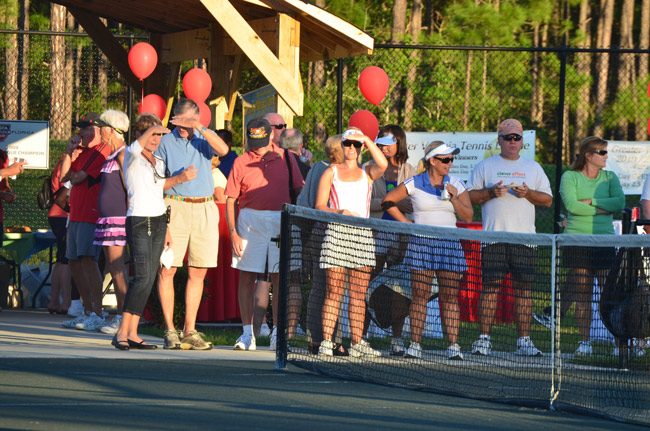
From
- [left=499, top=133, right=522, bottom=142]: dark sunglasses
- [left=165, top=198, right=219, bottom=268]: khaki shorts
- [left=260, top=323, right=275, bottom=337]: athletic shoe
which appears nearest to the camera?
[left=165, top=198, right=219, bottom=268]: khaki shorts

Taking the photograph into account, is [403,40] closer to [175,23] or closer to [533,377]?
[175,23]

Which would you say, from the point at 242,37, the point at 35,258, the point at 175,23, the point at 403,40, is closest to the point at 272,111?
the point at 242,37

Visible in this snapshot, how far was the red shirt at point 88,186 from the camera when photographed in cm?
1303

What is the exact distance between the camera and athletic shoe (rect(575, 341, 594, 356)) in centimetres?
1089

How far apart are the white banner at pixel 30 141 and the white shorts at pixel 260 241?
23.6ft

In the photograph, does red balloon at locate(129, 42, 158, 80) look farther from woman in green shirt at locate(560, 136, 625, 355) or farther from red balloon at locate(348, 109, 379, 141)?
woman in green shirt at locate(560, 136, 625, 355)

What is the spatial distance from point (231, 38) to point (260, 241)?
347 centimetres

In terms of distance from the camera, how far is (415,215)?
11406mm

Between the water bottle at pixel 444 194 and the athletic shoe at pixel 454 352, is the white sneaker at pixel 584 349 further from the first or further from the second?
the water bottle at pixel 444 194

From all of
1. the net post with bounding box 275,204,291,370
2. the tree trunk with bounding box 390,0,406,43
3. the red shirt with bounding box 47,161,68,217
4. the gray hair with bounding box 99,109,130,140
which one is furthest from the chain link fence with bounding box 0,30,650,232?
the net post with bounding box 275,204,291,370

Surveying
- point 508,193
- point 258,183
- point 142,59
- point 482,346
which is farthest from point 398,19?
point 482,346

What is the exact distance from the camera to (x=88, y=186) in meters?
13.1

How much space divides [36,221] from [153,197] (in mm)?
11898

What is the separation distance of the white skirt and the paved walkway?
891 millimetres
